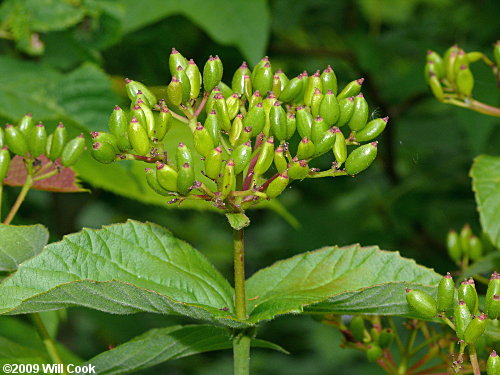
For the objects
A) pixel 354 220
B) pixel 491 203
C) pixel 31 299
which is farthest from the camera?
pixel 354 220

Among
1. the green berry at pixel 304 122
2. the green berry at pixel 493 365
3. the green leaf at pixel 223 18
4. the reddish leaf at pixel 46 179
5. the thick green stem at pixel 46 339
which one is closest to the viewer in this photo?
the green berry at pixel 493 365

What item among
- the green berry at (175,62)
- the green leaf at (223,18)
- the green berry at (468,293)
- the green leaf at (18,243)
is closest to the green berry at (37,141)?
the green leaf at (18,243)

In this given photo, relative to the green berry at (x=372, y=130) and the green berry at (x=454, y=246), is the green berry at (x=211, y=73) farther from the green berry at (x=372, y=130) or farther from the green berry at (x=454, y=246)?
the green berry at (x=454, y=246)

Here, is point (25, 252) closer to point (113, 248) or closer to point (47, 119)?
point (113, 248)

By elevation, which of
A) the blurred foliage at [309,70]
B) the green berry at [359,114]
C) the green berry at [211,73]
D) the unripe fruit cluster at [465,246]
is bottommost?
the unripe fruit cluster at [465,246]

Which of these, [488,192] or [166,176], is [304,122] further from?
[488,192]

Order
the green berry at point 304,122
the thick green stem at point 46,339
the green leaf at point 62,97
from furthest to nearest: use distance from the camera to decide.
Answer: the green leaf at point 62,97, the thick green stem at point 46,339, the green berry at point 304,122

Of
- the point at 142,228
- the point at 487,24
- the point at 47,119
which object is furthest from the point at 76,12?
the point at 487,24
